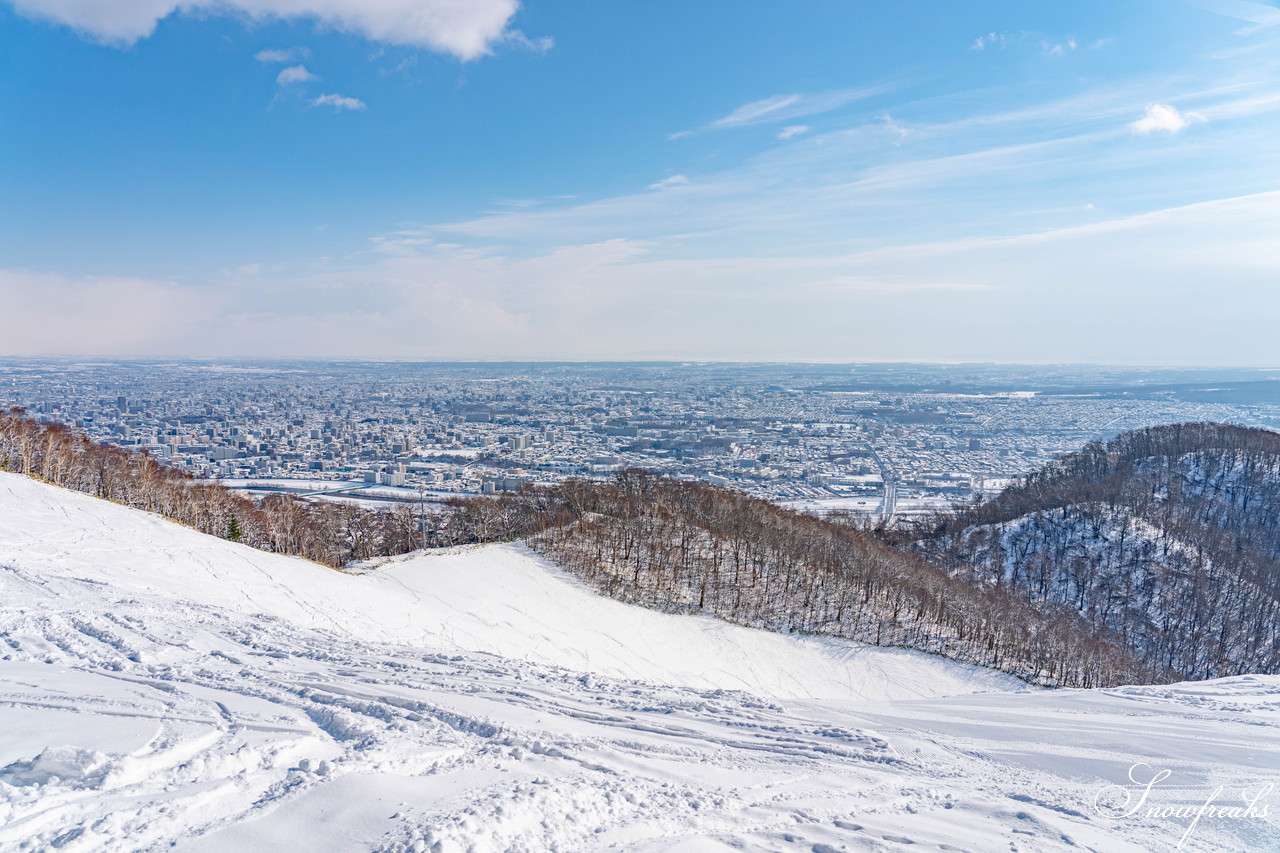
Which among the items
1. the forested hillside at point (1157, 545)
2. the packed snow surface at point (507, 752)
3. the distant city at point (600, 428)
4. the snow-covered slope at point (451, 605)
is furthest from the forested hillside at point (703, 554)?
the packed snow surface at point (507, 752)

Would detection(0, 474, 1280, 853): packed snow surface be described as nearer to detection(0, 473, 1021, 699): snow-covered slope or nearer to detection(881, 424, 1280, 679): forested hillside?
detection(0, 473, 1021, 699): snow-covered slope

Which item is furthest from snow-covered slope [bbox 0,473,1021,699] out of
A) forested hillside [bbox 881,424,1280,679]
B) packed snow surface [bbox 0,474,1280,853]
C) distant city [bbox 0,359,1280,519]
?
distant city [bbox 0,359,1280,519]

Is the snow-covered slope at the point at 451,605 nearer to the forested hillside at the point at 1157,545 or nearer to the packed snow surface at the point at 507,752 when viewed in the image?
the packed snow surface at the point at 507,752

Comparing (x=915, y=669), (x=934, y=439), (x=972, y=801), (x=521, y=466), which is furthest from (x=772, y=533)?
(x=934, y=439)

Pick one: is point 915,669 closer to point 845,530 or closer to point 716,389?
point 845,530

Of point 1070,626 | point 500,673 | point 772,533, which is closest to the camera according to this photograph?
point 500,673

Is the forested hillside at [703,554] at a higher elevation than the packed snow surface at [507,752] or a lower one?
lower
